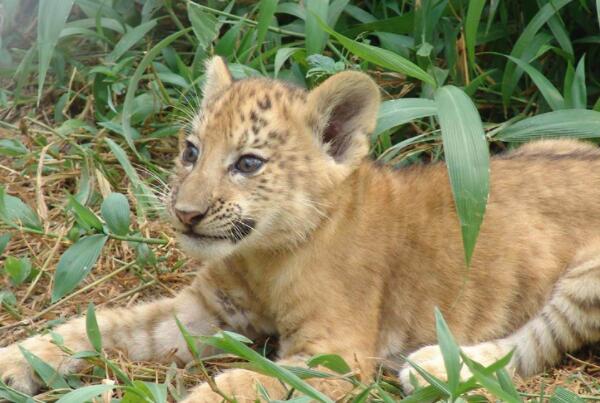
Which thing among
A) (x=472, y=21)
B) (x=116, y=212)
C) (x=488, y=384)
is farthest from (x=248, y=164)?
(x=472, y=21)

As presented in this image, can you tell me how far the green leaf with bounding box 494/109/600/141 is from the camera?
234 inches

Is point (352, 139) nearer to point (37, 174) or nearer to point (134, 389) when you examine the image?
point (134, 389)

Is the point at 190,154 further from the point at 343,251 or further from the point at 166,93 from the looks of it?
the point at 166,93

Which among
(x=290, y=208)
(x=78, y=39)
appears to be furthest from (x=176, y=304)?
(x=78, y=39)

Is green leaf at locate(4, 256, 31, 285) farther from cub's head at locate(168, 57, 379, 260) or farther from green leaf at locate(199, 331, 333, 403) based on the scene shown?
green leaf at locate(199, 331, 333, 403)

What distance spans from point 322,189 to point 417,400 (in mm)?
1098

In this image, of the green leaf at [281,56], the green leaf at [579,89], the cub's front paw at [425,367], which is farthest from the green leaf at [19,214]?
the green leaf at [579,89]

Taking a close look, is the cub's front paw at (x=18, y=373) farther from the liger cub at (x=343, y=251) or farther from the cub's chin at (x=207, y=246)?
the cub's chin at (x=207, y=246)

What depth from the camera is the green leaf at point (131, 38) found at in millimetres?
6848

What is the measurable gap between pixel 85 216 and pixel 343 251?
4.05 ft

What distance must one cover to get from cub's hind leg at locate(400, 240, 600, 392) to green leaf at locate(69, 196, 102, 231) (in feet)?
5.24

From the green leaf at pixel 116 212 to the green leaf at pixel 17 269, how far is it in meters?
0.50

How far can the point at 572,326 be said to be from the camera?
203 inches

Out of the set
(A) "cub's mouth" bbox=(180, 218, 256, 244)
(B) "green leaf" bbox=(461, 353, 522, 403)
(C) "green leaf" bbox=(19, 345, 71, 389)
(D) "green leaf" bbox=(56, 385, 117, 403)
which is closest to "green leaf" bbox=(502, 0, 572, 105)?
(A) "cub's mouth" bbox=(180, 218, 256, 244)
